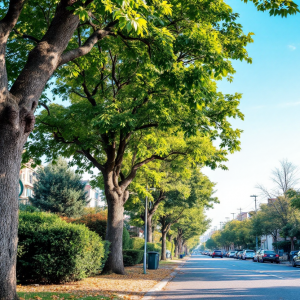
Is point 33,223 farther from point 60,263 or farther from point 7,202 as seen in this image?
point 7,202

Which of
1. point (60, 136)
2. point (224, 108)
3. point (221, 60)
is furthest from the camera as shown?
point (60, 136)

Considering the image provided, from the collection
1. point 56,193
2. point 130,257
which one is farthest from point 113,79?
point 56,193

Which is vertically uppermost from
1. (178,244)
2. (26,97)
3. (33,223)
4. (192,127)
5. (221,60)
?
(221,60)

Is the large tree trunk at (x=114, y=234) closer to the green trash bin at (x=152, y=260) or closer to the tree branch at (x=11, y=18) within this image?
the green trash bin at (x=152, y=260)

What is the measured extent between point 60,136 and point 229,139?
729 centimetres

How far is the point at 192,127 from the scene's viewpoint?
1216 cm

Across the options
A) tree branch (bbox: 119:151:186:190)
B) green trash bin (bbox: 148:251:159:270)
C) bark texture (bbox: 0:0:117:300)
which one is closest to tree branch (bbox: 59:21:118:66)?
bark texture (bbox: 0:0:117:300)

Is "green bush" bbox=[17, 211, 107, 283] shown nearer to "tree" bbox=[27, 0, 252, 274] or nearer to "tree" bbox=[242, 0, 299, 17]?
"tree" bbox=[27, 0, 252, 274]

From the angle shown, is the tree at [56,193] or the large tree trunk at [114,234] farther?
the tree at [56,193]

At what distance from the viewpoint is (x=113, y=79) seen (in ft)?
52.9

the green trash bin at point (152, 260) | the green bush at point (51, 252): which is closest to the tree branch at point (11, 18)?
the green bush at point (51, 252)

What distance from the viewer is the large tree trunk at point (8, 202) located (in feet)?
19.9

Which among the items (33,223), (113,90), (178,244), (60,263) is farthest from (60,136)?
(178,244)

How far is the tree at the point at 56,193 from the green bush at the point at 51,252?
1306 inches
